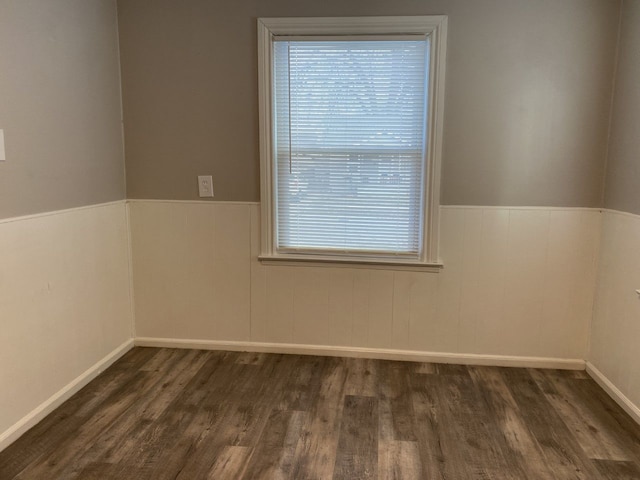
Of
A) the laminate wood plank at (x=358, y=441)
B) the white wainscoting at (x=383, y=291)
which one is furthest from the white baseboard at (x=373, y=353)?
the laminate wood plank at (x=358, y=441)

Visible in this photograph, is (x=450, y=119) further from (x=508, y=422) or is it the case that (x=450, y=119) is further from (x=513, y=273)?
(x=508, y=422)

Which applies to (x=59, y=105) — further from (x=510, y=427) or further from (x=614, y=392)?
(x=614, y=392)

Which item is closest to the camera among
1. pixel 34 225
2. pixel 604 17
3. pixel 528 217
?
pixel 34 225

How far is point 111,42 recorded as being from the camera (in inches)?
114

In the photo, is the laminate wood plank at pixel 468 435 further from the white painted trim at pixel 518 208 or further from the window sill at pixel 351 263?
the white painted trim at pixel 518 208

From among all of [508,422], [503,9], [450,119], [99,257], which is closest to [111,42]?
[99,257]

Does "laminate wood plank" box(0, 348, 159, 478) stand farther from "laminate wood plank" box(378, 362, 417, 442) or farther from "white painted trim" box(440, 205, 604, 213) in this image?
"white painted trim" box(440, 205, 604, 213)

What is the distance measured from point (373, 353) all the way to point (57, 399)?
185cm

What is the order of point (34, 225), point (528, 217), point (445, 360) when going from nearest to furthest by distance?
point (34, 225)
point (528, 217)
point (445, 360)

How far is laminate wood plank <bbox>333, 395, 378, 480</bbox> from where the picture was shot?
1.98 meters

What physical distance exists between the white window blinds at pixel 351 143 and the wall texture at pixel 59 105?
1.04 metres

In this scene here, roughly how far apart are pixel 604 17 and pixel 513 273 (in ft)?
5.07

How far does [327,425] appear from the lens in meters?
2.33

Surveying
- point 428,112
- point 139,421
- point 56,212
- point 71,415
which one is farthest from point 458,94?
point 71,415
